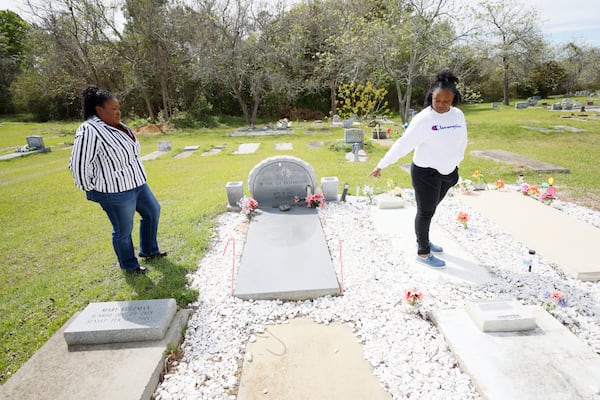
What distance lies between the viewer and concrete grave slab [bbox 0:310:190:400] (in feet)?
7.27

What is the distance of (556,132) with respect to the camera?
12172mm

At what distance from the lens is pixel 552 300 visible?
3016 mm

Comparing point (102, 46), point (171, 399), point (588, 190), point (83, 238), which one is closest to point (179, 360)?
point (171, 399)

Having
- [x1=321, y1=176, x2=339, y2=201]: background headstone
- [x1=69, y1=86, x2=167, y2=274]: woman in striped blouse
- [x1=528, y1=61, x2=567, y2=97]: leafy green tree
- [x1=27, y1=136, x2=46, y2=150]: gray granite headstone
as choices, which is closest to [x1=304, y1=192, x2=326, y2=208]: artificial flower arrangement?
[x1=321, y1=176, x2=339, y2=201]: background headstone

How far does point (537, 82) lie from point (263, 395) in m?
38.4

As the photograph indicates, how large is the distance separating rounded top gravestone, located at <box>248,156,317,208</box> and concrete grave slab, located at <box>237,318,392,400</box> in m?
2.77

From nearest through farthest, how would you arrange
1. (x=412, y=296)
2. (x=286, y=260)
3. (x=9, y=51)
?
(x=412, y=296) < (x=286, y=260) < (x=9, y=51)

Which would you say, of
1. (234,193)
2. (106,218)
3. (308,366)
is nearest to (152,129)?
(106,218)

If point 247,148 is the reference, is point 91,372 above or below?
below

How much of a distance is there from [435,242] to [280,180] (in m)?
2.42

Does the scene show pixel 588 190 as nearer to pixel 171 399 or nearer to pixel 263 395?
pixel 263 395

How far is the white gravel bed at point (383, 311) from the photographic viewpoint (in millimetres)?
2361

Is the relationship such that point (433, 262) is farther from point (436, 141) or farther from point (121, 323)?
point (121, 323)

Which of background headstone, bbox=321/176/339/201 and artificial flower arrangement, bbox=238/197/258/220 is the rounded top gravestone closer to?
artificial flower arrangement, bbox=238/197/258/220
